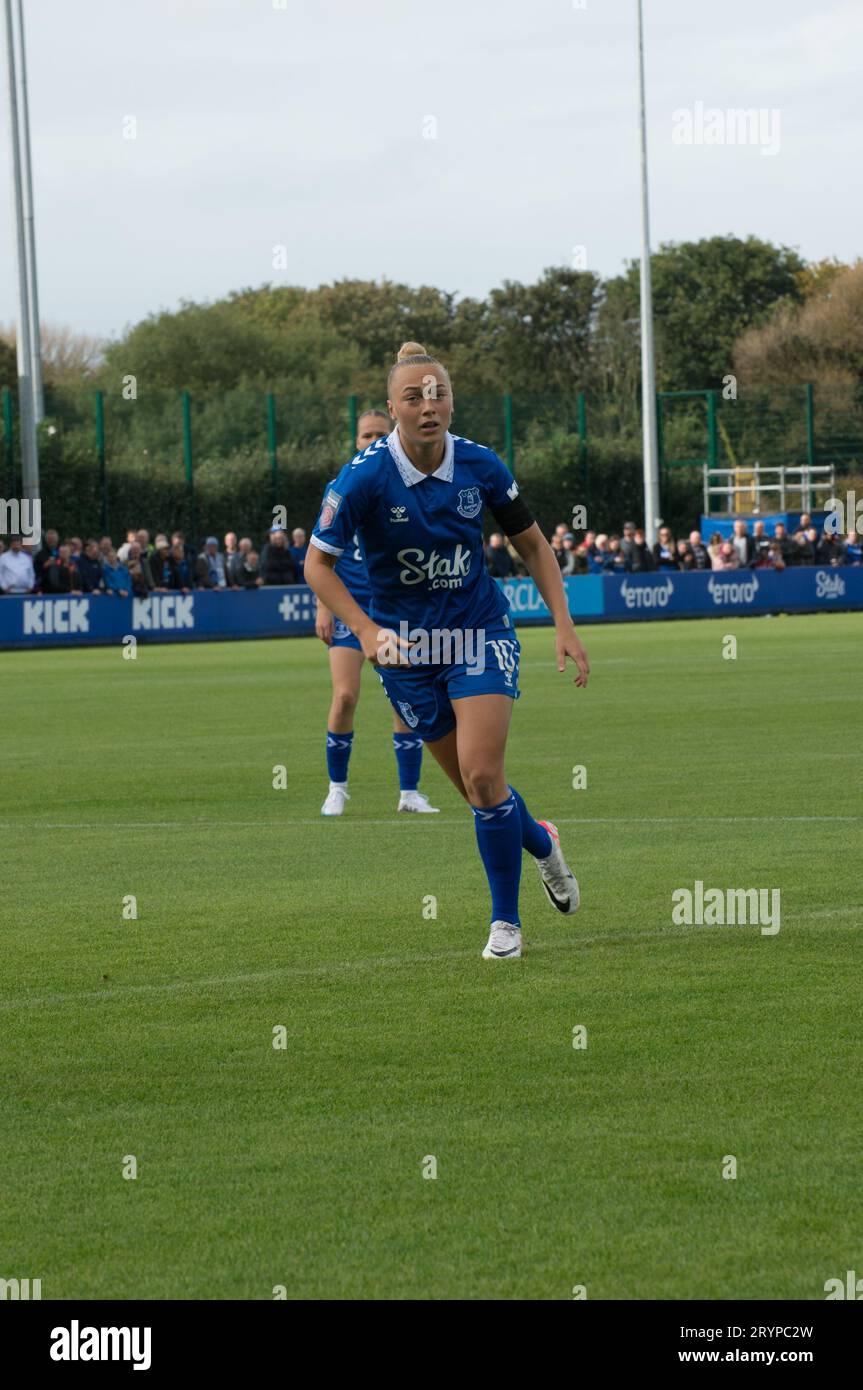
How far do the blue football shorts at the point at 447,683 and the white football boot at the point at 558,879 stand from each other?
2.08 ft

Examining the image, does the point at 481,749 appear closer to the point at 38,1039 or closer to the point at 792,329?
the point at 38,1039

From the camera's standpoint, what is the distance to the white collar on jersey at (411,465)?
26.0ft

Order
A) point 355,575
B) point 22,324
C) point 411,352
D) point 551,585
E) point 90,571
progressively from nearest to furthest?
1. point 551,585
2. point 411,352
3. point 355,575
4. point 90,571
5. point 22,324

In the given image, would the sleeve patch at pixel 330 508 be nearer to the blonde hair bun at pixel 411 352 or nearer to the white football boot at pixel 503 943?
the blonde hair bun at pixel 411 352

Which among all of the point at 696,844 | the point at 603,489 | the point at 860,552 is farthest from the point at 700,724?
the point at 603,489

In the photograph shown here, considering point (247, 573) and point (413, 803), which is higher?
point (247, 573)

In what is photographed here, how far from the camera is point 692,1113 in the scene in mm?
5617

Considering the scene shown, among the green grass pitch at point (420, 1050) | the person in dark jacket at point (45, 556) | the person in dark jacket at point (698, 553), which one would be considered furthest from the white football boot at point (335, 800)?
the person in dark jacket at point (698, 553)

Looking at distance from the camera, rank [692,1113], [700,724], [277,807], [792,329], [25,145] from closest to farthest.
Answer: [692,1113] < [277,807] < [700,724] < [25,145] < [792,329]

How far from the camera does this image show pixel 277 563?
122ft

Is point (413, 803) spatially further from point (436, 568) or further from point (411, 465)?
point (411, 465)

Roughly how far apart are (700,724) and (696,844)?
24.4 ft

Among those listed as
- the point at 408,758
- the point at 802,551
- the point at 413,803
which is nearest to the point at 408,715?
the point at 408,758

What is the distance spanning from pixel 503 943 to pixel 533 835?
1.70 ft
